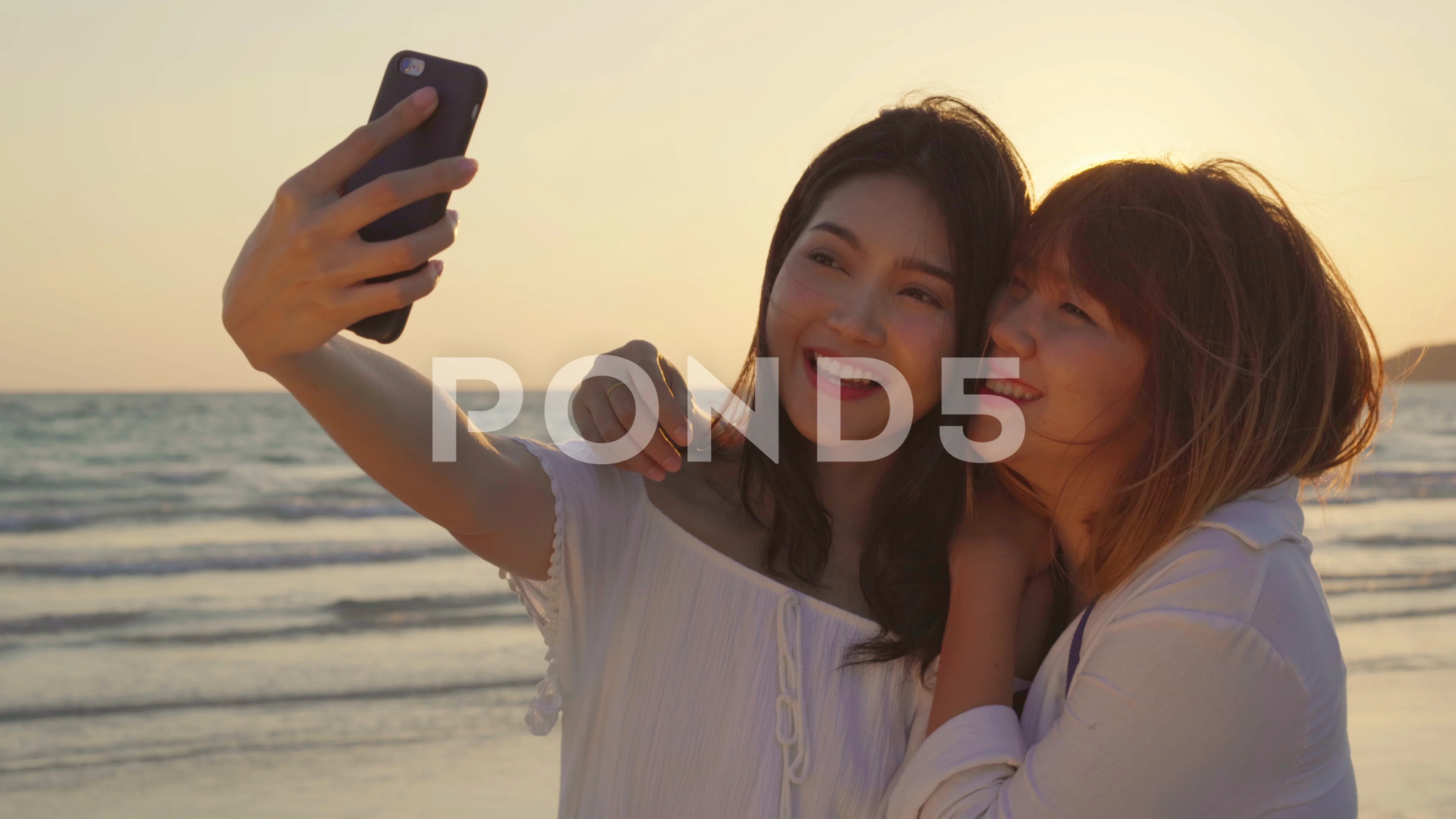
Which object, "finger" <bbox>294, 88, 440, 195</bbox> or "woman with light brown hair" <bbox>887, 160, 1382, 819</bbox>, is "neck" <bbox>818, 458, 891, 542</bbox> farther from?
"finger" <bbox>294, 88, 440, 195</bbox>

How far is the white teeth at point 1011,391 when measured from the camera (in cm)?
233

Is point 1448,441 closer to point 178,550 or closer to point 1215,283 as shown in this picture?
point 178,550

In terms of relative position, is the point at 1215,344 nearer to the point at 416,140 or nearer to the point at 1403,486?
the point at 416,140

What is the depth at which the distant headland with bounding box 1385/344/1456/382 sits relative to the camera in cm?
252

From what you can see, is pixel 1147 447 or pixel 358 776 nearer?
pixel 1147 447

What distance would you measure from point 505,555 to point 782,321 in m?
0.84

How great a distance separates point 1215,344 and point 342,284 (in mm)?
1574

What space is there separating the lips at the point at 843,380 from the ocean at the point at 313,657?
1.16 metres

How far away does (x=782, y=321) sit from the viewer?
256 cm

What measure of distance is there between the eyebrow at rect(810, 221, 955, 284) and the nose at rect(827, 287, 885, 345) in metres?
0.09

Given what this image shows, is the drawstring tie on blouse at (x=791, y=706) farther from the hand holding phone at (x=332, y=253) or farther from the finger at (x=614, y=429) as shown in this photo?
the hand holding phone at (x=332, y=253)

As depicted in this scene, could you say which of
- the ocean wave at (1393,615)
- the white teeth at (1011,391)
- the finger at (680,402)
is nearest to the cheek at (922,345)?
the white teeth at (1011,391)

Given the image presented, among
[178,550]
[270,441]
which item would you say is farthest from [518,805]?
[270,441]

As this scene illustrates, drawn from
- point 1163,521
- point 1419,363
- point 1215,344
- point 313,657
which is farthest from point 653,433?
point 313,657
